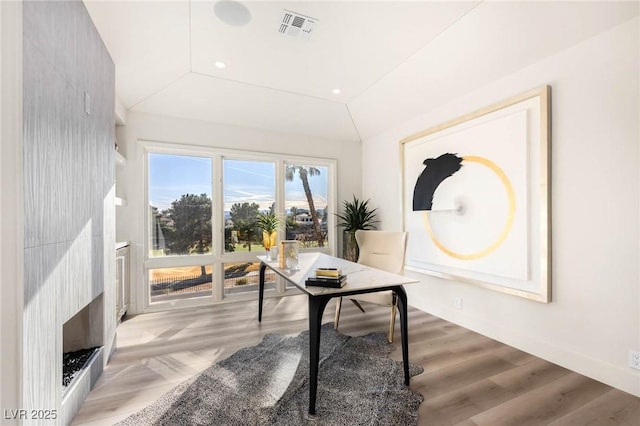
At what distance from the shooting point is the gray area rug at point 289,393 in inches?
64.0

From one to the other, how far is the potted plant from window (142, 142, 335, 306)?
691 millimetres

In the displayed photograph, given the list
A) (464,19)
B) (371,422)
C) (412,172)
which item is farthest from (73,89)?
(412,172)

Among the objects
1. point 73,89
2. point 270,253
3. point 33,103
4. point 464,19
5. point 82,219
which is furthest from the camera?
point 270,253

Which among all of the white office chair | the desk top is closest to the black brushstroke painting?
the white office chair

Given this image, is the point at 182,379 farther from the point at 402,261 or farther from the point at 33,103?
the point at 402,261

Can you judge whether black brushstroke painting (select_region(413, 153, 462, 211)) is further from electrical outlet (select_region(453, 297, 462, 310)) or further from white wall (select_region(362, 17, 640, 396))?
electrical outlet (select_region(453, 297, 462, 310))

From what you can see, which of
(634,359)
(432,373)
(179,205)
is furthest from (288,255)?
(634,359)

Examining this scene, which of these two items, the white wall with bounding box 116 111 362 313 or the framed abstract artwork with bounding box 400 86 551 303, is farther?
the white wall with bounding box 116 111 362 313

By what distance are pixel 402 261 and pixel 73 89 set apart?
9.80 feet

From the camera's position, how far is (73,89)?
1.76 metres

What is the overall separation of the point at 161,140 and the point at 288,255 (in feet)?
8.07

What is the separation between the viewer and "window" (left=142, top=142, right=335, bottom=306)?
372 cm

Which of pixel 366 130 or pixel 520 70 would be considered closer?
pixel 520 70

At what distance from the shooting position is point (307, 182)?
461cm
